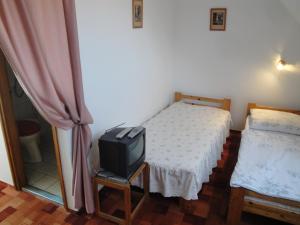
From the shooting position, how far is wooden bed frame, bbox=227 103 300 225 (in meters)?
1.98

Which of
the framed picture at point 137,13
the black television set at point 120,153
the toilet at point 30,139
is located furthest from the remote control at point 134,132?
the toilet at point 30,139

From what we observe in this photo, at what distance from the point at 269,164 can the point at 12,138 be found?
8.13 ft

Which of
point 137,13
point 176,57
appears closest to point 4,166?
point 137,13

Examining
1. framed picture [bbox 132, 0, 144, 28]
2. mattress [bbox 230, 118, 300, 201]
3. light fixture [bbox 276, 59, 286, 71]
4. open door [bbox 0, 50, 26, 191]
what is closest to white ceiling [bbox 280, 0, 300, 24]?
light fixture [bbox 276, 59, 286, 71]

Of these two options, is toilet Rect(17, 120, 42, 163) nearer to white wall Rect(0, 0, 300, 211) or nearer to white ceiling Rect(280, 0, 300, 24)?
white wall Rect(0, 0, 300, 211)

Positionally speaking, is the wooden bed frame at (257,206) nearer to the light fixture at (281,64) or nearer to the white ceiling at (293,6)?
the light fixture at (281,64)

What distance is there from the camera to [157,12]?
10.7 feet

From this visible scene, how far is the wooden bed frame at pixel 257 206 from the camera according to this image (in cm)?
198

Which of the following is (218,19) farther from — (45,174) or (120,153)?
(45,174)

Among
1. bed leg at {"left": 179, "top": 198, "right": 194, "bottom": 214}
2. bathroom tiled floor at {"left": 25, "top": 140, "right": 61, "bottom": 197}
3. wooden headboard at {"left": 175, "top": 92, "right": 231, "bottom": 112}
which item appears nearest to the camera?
bed leg at {"left": 179, "top": 198, "right": 194, "bottom": 214}

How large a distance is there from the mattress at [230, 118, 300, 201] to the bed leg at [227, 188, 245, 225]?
0.06 m

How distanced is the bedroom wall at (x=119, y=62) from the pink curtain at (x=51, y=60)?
16 centimetres

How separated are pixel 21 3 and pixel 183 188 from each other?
1.87 metres

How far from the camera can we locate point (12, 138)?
2400 mm
